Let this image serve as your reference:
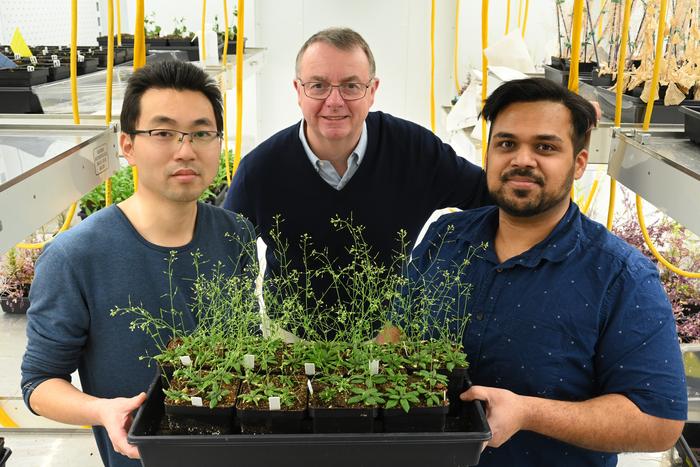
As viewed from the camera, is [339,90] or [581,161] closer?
[581,161]

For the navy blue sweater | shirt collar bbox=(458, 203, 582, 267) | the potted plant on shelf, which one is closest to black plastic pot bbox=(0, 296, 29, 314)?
the potted plant on shelf

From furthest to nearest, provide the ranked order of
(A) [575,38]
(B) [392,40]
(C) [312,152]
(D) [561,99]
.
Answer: (B) [392,40] → (C) [312,152] → (A) [575,38] → (D) [561,99]

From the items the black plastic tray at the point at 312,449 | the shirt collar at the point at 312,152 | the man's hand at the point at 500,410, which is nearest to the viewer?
the black plastic tray at the point at 312,449

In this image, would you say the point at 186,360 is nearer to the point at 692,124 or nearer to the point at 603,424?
the point at 603,424

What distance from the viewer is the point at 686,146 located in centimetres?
121

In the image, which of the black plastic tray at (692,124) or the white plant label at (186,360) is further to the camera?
the black plastic tray at (692,124)

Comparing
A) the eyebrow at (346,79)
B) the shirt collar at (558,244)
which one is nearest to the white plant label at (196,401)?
the shirt collar at (558,244)

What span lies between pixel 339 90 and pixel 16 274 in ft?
6.30

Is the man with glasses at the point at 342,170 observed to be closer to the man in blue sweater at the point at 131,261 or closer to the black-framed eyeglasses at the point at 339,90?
the black-framed eyeglasses at the point at 339,90

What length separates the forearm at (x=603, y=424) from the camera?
1.08 metres

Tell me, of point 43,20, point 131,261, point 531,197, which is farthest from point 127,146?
point 43,20

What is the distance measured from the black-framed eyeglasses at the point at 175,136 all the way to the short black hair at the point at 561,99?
0.64m

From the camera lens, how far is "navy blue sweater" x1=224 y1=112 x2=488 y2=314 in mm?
1897

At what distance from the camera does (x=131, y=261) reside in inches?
48.2
